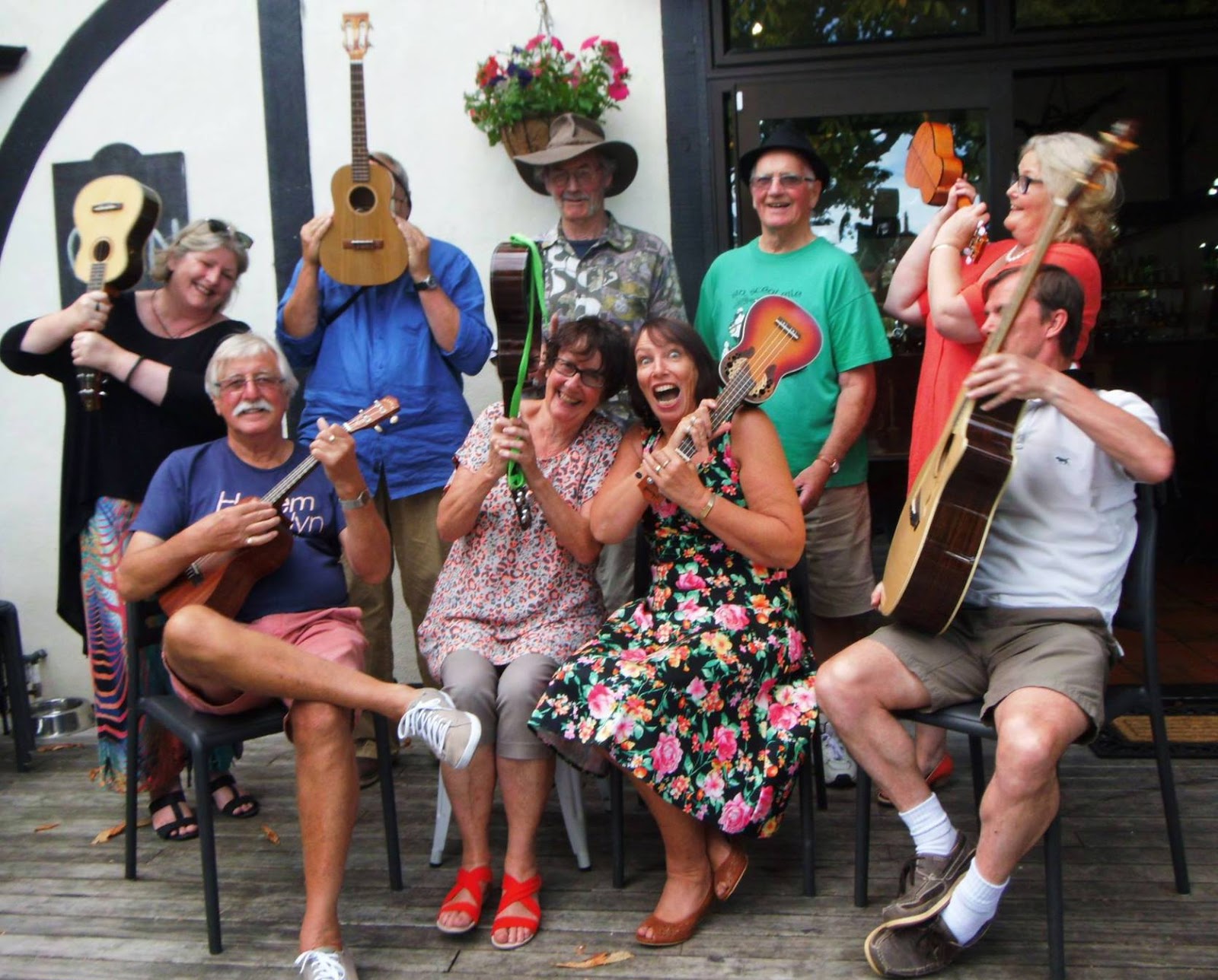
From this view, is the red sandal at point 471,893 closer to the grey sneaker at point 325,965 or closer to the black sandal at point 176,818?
the grey sneaker at point 325,965

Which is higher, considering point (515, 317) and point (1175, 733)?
point (515, 317)

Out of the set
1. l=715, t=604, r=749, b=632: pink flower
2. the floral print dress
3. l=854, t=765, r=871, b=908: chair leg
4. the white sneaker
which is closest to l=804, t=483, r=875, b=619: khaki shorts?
the white sneaker

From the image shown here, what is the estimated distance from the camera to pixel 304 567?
2.95 m

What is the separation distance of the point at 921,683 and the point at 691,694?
1.65 ft

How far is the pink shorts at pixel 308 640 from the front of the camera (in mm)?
2768

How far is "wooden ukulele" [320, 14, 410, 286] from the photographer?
3.45m

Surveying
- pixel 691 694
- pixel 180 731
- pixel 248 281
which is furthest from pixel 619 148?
pixel 180 731

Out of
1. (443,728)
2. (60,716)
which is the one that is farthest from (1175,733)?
(60,716)

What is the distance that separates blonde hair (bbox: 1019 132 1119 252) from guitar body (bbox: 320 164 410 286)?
177 centimetres

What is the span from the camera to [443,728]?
8.32ft

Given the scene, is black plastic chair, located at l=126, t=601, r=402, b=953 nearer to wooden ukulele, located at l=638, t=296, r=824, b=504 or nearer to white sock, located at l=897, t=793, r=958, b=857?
white sock, located at l=897, t=793, r=958, b=857

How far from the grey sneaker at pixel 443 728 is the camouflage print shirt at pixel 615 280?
1.17 meters

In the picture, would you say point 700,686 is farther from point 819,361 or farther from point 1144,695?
point 819,361

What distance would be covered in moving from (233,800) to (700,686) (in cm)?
167
